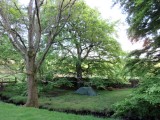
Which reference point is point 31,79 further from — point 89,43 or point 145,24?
point 89,43

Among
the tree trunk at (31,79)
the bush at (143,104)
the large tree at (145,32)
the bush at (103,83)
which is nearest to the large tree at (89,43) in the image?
the bush at (103,83)

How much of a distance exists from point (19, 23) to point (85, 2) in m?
5.48

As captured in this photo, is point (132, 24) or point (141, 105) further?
point (132, 24)

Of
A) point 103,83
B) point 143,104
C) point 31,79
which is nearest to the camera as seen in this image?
point 143,104

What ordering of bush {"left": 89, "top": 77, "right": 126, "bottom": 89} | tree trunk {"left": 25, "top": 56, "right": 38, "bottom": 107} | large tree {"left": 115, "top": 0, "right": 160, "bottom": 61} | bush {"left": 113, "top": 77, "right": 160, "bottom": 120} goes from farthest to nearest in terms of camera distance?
bush {"left": 89, "top": 77, "right": 126, "bottom": 89}, tree trunk {"left": 25, "top": 56, "right": 38, "bottom": 107}, large tree {"left": 115, "top": 0, "right": 160, "bottom": 61}, bush {"left": 113, "top": 77, "right": 160, "bottom": 120}

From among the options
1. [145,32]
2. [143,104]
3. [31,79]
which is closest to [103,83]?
[31,79]

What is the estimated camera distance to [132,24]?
9.16m

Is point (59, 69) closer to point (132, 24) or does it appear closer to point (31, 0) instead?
point (31, 0)

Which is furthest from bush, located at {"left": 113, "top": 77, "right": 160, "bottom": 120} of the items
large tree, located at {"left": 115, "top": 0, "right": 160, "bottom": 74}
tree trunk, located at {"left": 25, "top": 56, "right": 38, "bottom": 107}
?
tree trunk, located at {"left": 25, "top": 56, "right": 38, "bottom": 107}

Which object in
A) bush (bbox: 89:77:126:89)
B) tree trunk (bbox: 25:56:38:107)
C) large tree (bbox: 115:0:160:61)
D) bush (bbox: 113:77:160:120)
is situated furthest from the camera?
bush (bbox: 89:77:126:89)

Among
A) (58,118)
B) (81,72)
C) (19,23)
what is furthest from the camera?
(81,72)

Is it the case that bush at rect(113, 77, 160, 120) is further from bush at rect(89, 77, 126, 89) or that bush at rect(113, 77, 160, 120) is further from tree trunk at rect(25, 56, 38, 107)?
bush at rect(89, 77, 126, 89)

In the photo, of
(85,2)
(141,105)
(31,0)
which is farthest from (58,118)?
(85,2)

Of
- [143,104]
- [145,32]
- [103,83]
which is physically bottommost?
[143,104]
